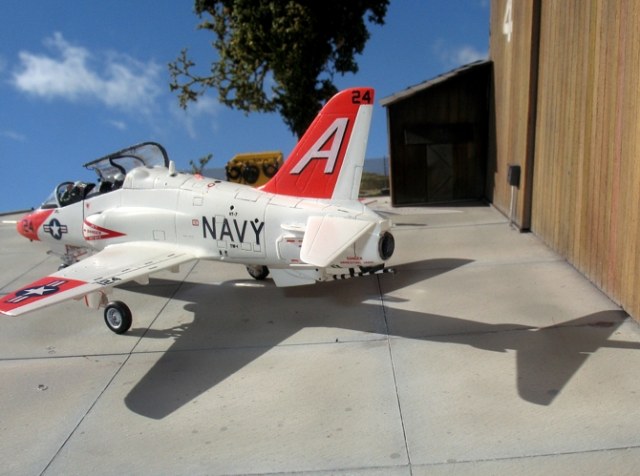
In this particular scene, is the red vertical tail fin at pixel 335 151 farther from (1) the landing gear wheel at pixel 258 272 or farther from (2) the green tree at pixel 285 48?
(2) the green tree at pixel 285 48

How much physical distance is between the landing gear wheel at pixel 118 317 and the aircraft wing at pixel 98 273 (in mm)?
644

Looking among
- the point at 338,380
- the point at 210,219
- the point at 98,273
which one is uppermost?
the point at 210,219

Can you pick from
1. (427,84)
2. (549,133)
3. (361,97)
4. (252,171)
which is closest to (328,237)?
(361,97)

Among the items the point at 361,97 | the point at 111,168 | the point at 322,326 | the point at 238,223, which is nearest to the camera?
the point at 361,97

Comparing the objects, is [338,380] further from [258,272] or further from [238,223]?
[258,272]

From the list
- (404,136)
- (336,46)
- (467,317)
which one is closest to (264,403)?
(467,317)

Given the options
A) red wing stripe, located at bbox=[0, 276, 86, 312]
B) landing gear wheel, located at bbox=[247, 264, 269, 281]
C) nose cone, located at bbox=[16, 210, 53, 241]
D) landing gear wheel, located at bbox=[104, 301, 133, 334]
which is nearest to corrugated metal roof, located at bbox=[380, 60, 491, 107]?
landing gear wheel, located at bbox=[247, 264, 269, 281]

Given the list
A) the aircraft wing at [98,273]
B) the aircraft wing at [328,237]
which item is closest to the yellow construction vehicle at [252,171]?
the aircraft wing at [98,273]

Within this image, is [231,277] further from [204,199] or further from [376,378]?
[376,378]

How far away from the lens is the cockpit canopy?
33.4ft

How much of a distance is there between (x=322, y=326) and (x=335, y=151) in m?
2.75

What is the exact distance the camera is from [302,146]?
848cm

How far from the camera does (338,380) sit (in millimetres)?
6504

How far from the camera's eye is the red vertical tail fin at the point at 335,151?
8094 millimetres
